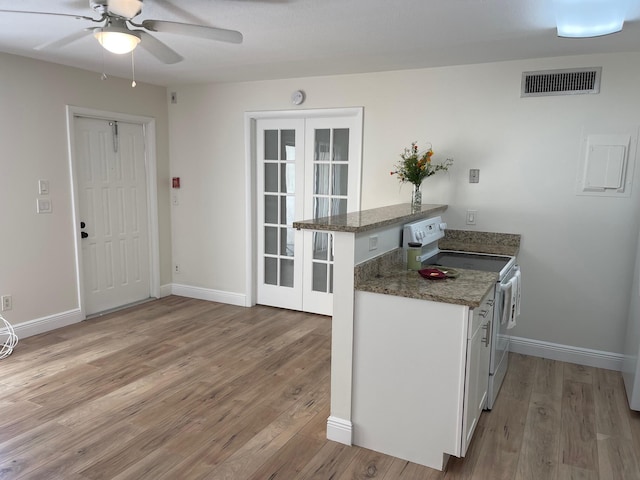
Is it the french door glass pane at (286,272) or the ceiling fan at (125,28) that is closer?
the ceiling fan at (125,28)

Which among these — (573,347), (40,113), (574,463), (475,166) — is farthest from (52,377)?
(573,347)

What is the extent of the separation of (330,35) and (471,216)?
6.33ft

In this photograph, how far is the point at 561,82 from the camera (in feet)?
11.9

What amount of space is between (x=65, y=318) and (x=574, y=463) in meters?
4.26

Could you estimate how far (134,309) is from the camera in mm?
5043

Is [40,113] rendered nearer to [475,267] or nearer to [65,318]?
[65,318]

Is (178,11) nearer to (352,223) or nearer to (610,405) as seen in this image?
(352,223)

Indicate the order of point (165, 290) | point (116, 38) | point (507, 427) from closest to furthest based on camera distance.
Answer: point (116, 38), point (507, 427), point (165, 290)

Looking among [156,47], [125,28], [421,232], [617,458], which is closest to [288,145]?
[421,232]

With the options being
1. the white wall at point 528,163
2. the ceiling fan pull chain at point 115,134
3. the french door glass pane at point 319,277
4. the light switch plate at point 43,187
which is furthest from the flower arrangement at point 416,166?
the light switch plate at point 43,187

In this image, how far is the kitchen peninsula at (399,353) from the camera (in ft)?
7.64

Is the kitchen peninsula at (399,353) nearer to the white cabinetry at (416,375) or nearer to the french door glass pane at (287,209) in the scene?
the white cabinetry at (416,375)

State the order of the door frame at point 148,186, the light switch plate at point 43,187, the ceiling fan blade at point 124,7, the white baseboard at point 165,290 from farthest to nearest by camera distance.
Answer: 1. the white baseboard at point 165,290
2. the door frame at point 148,186
3. the light switch plate at point 43,187
4. the ceiling fan blade at point 124,7

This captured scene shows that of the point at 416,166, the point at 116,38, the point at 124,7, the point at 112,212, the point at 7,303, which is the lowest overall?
the point at 7,303
